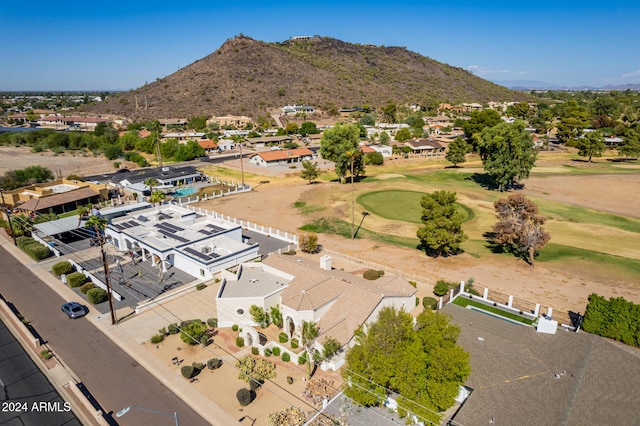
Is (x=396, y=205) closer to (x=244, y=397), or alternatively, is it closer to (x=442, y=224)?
(x=442, y=224)

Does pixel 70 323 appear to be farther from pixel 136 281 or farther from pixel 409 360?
pixel 409 360

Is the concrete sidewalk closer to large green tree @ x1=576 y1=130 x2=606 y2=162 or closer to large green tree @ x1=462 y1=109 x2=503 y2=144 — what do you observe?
large green tree @ x1=462 y1=109 x2=503 y2=144


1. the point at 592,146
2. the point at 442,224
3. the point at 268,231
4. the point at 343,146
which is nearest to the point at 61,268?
the point at 268,231

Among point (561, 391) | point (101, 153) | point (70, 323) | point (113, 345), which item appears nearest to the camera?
point (561, 391)

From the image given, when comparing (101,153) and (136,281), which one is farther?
(101,153)

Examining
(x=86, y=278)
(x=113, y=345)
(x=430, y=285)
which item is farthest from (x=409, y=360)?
(x=86, y=278)
